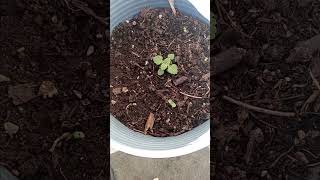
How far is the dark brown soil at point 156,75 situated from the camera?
136 centimetres

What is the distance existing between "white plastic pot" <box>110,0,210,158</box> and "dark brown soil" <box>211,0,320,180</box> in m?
0.05

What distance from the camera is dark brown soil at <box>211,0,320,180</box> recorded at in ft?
4.23

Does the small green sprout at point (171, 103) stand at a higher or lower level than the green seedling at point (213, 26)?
lower

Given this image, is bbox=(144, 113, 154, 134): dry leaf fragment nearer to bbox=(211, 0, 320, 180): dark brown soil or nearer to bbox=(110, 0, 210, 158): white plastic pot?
bbox=(110, 0, 210, 158): white plastic pot

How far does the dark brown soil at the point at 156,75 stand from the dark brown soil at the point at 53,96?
10 centimetres

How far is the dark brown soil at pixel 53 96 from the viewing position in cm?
126

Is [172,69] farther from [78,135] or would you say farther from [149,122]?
[78,135]

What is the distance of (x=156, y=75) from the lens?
53.4 inches

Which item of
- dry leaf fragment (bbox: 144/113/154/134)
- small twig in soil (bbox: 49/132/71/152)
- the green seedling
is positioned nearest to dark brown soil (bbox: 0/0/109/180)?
small twig in soil (bbox: 49/132/71/152)

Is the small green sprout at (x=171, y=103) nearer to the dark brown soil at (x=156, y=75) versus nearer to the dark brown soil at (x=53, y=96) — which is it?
the dark brown soil at (x=156, y=75)

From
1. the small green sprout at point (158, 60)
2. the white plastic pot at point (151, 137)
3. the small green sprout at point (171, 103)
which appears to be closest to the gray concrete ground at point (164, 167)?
the white plastic pot at point (151, 137)

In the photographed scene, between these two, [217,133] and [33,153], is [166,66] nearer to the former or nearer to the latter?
[217,133]

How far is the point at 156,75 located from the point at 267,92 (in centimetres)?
30

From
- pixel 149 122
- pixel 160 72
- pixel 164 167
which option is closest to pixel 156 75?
pixel 160 72
